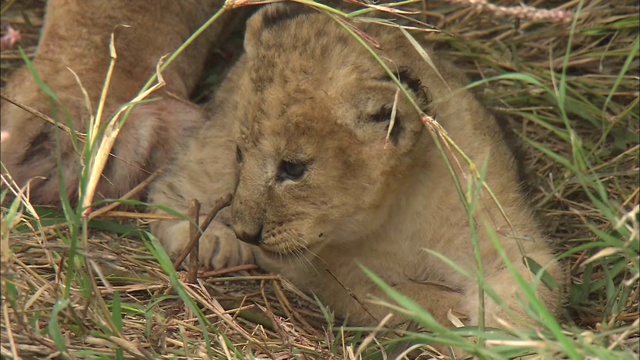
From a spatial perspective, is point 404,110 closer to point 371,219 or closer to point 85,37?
point 371,219

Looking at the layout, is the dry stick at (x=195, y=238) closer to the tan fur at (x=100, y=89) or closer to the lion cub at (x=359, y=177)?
the lion cub at (x=359, y=177)

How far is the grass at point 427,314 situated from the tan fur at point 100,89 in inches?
7.3

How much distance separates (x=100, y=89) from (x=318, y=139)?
49.8 inches

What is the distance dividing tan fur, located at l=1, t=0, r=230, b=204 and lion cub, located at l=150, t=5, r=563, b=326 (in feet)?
1.82

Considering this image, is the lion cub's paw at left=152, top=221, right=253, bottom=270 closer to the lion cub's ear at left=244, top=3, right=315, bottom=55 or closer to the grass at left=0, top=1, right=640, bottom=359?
the grass at left=0, top=1, right=640, bottom=359

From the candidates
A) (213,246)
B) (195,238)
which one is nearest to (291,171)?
(195,238)

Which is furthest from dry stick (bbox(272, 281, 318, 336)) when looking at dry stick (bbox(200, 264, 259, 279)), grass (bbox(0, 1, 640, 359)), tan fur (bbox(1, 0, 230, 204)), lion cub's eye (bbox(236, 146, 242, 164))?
tan fur (bbox(1, 0, 230, 204))

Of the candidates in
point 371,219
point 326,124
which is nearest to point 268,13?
point 326,124

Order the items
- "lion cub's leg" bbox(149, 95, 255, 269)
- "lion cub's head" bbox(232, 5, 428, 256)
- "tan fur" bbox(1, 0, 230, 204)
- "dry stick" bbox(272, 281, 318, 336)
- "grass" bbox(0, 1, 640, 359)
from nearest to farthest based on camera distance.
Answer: "grass" bbox(0, 1, 640, 359) → "lion cub's head" bbox(232, 5, 428, 256) → "dry stick" bbox(272, 281, 318, 336) → "lion cub's leg" bbox(149, 95, 255, 269) → "tan fur" bbox(1, 0, 230, 204)

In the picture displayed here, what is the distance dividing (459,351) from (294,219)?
68cm

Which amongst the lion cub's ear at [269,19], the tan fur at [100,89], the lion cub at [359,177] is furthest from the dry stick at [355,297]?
the tan fur at [100,89]

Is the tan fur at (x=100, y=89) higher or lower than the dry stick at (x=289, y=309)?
higher

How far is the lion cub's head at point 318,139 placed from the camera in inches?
122

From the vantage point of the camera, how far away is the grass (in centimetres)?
252
